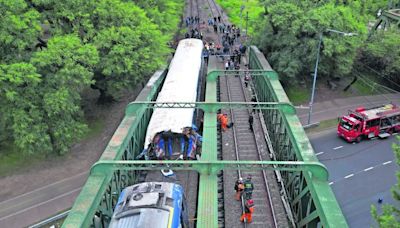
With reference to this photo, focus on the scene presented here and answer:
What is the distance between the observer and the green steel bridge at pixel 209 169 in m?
12.9

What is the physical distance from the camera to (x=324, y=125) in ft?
123

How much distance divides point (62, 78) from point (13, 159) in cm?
915

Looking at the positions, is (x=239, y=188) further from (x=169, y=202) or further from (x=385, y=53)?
(x=385, y=53)

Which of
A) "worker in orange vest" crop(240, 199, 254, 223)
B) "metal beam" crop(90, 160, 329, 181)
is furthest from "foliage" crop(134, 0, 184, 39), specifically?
"worker in orange vest" crop(240, 199, 254, 223)

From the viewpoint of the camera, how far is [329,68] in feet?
132

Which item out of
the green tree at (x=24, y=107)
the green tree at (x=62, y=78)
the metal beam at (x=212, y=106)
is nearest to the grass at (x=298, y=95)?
the metal beam at (x=212, y=106)

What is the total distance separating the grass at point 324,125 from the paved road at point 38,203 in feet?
72.8

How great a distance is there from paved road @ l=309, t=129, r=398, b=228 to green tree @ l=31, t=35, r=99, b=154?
21010 mm

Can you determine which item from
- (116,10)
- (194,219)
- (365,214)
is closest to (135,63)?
(116,10)

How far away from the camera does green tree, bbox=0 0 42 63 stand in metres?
26.0

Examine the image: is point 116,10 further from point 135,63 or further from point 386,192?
point 386,192

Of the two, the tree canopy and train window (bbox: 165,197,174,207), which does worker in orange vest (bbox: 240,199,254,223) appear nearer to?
train window (bbox: 165,197,174,207)

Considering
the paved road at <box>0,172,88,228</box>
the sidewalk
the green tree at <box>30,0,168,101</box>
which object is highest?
the green tree at <box>30,0,168,101</box>

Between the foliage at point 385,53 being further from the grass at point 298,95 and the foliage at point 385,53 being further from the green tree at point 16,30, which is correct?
the green tree at point 16,30
